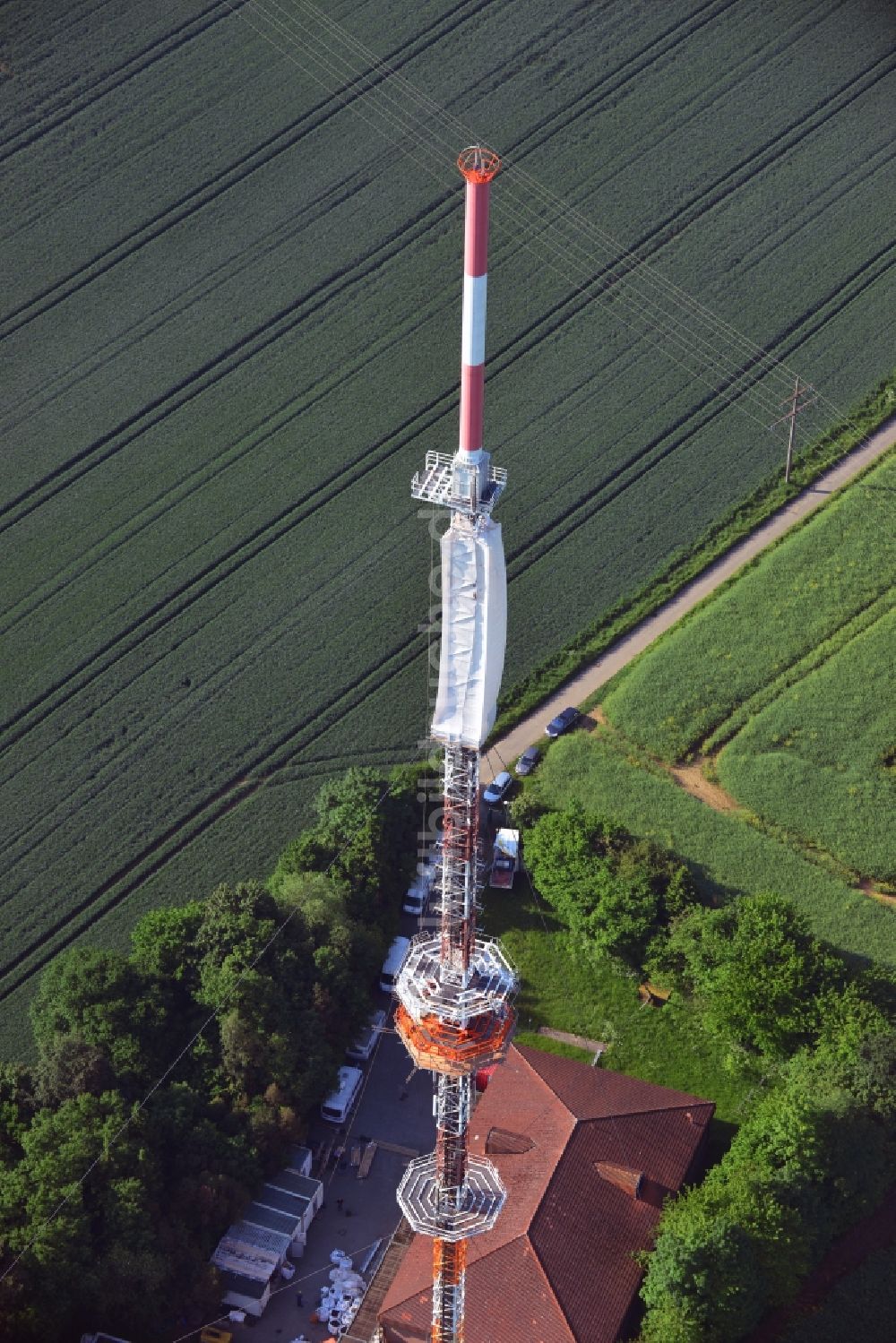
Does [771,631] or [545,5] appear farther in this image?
[545,5]

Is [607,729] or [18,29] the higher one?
[18,29]

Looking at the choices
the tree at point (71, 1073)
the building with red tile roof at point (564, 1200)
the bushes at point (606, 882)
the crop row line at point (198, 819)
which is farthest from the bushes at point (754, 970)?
the tree at point (71, 1073)

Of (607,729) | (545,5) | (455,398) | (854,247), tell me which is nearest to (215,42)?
(545,5)

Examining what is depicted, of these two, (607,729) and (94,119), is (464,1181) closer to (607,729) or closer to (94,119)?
(607,729)

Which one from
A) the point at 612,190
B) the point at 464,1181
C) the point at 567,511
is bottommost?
the point at 464,1181

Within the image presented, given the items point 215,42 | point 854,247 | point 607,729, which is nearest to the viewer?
point 607,729

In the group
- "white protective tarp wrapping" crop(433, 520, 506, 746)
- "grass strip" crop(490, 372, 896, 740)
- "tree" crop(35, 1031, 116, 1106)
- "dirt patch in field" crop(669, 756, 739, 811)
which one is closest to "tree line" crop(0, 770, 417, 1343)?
"tree" crop(35, 1031, 116, 1106)

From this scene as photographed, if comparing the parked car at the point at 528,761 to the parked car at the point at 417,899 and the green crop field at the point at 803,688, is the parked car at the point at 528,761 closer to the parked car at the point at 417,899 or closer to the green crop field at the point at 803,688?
the green crop field at the point at 803,688
